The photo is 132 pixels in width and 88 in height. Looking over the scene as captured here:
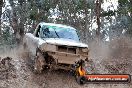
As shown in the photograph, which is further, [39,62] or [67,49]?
Answer: [39,62]

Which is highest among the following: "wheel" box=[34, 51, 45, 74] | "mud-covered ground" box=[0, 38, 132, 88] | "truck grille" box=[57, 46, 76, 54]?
"truck grille" box=[57, 46, 76, 54]

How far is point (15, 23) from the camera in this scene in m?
32.3

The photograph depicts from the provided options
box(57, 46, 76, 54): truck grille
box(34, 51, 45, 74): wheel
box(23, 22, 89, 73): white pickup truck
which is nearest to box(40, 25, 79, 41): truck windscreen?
box(23, 22, 89, 73): white pickup truck

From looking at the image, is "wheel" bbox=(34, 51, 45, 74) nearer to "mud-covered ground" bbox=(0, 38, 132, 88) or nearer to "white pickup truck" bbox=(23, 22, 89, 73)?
"white pickup truck" bbox=(23, 22, 89, 73)

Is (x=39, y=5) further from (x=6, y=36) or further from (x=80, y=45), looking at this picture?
(x=80, y=45)

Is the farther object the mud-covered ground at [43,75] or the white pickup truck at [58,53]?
the mud-covered ground at [43,75]

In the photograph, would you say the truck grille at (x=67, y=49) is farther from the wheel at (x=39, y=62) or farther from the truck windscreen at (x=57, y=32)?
the truck windscreen at (x=57, y=32)

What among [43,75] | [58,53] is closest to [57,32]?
[43,75]

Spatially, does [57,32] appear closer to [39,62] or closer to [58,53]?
[39,62]

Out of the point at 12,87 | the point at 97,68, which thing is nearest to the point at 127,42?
the point at 97,68

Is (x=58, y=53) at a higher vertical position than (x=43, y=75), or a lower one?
higher

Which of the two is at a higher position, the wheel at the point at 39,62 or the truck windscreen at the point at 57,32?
the truck windscreen at the point at 57,32

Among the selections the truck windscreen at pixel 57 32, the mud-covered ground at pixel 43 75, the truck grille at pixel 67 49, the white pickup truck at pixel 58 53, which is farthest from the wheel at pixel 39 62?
the truck windscreen at pixel 57 32

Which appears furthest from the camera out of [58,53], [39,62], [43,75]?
[43,75]
